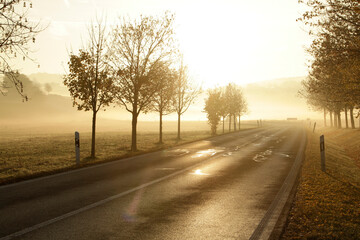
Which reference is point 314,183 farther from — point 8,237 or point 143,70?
point 143,70

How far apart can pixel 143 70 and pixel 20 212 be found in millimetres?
15887

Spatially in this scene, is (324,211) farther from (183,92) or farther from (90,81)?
(183,92)

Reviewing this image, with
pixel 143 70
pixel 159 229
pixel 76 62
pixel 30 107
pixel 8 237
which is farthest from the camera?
pixel 30 107

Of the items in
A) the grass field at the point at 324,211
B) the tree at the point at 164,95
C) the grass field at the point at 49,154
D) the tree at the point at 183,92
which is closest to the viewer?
the grass field at the point at 324,211

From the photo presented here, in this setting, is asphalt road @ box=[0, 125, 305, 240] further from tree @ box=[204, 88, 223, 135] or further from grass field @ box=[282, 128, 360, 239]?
tree @ box=[204, 88, 223, 135]

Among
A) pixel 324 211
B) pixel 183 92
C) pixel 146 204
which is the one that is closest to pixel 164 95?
pixel 183 92

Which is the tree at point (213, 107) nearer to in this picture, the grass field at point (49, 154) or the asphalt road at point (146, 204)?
the grass field at point (49, 154)

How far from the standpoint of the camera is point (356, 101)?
1747 cm

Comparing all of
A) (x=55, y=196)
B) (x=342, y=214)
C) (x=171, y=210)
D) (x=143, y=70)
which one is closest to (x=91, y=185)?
(x=55, y=196)

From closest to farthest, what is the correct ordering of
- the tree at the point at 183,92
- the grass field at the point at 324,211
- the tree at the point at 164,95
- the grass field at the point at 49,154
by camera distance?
the grass field at the point at 324,211, the grass field at the point at 49,154, the tree at the point at 164,95, the tree at the point at 183,92

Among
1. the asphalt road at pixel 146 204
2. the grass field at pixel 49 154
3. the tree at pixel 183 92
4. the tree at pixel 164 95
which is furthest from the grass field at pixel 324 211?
the tree at pixel 183 92

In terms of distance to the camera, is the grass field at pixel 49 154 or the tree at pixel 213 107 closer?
the grass field at pixel 49 154

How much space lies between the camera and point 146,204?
7031 millimetres

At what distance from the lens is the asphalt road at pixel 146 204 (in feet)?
17.2
